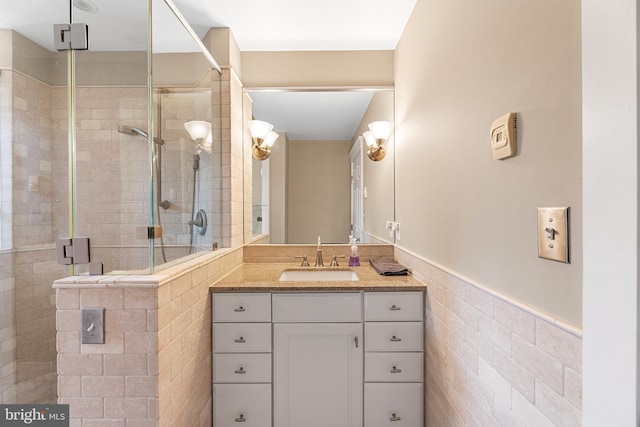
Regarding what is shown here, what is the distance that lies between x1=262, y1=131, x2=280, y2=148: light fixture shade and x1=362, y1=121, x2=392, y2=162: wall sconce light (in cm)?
71

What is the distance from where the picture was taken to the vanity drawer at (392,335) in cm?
155

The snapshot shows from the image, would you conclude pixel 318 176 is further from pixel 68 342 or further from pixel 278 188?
pixel 68 342

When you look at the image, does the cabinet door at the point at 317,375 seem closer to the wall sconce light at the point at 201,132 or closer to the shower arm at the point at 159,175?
the shower arm at the point at 159,175

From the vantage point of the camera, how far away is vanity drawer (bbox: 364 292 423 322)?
1551 millimetres

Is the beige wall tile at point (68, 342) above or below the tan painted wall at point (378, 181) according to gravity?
below

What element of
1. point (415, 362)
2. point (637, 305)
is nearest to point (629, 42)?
point (637, 305)

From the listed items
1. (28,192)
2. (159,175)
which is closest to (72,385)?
(159,175)

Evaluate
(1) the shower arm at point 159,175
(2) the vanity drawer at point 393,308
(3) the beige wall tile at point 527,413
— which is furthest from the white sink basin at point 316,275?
(3) the beige wall tile at point 527,413

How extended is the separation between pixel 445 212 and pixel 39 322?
2.27m

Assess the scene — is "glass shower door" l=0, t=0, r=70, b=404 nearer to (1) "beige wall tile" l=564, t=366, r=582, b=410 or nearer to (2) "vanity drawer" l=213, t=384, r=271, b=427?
(2) "vanity drawer" l=213, t=384, r=271, b=427

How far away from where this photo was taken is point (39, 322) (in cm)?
160

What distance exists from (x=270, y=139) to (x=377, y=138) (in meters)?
0.83

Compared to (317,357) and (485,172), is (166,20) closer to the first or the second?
(485,172)

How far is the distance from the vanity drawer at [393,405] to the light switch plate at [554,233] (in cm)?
120
